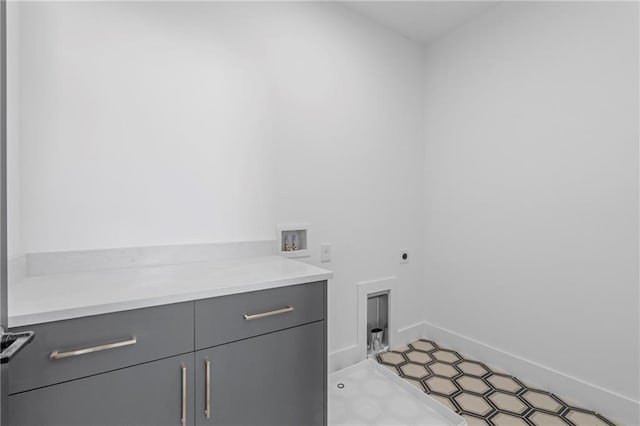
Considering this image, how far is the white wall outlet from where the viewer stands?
194 centimetres

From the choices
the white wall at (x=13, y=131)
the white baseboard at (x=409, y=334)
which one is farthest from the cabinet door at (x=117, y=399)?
the white baseboard at (x=409, y=334)

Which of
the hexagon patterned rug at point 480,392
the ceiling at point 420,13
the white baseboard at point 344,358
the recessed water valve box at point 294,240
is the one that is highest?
the ceiling at point 420,13

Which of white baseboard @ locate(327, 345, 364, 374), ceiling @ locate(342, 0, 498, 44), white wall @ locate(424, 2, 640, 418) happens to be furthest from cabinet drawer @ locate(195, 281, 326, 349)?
ceiling @ locate(342, 0, 498, 44)

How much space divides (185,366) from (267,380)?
12.5 inches

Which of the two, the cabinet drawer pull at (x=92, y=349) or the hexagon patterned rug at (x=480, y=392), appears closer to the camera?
the cabinet drawer pull at (x=92, y=349)

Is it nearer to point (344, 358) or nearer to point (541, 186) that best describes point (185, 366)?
point (344, 358)

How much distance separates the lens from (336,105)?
6.57 feet

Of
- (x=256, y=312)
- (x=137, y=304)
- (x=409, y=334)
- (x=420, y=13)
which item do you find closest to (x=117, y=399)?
(x=137, y=304)

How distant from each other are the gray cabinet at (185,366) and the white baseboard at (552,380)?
1.33m

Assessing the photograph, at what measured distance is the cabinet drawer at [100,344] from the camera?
2.62ft

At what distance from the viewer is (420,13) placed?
2.10 m

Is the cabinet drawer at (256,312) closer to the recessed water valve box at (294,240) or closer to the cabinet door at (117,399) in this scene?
the cabinet door at (117,399)

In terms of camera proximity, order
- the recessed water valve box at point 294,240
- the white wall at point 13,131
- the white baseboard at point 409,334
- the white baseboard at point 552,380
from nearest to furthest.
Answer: the white wall at point 13,131 → the white baseboard at point 552,380 → the recessed water valve box at point 294,240 → the white baseboard at point 409,334

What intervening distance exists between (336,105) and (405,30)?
0.89 meters
